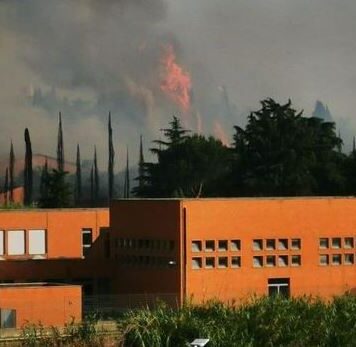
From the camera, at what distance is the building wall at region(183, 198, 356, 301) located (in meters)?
40.3

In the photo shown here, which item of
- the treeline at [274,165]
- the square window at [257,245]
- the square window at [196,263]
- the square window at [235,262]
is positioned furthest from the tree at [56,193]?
the square window at [196,263]

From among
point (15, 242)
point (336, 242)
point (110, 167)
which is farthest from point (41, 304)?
point (110, 167)

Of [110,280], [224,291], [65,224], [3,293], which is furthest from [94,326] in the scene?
[65,224]

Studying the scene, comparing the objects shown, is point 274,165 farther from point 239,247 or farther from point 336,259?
point 239,247

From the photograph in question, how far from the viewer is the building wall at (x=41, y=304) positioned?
36.4m

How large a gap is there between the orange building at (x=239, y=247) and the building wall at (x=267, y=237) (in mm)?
33

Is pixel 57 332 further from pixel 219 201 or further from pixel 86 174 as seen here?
pixel 86 174

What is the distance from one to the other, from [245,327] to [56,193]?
46.2 m

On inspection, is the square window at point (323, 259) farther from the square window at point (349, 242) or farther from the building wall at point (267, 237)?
the square window at point (349, 242)

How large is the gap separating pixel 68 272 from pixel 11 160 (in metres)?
41.3

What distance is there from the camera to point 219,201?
40875 mm

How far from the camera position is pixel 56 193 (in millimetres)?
75188

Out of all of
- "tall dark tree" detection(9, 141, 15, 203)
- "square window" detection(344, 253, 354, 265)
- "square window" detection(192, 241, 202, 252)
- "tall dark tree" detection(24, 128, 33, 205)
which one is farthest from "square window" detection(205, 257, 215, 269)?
"tall dark tree" detection(9, 141, 15, 203)

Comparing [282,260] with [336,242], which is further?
[336,242]
